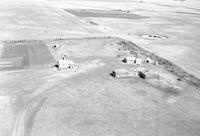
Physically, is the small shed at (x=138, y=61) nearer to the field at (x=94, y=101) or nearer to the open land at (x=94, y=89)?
the field at (x=94, y=101)

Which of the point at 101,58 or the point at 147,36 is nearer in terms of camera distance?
the point at 101,58

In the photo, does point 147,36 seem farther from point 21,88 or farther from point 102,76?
point 21,88

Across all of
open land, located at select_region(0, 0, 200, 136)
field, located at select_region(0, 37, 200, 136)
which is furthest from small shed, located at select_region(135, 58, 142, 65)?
open land, located at select_region(0, 0, 200, 136)

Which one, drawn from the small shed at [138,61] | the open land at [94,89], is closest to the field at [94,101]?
the open land at [94,89]

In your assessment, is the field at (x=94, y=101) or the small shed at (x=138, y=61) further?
the small shed at (x=138, y=61)

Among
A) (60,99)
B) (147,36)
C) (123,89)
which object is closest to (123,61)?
(123,89)

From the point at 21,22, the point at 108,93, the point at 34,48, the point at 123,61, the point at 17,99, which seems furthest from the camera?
the point at 21,22

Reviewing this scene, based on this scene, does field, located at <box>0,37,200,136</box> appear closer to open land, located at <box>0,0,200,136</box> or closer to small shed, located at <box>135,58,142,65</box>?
open land, located at <box>0,0,200,136</box>

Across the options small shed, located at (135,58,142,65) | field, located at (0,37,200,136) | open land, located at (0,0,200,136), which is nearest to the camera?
field, located at (0,37,200,136)

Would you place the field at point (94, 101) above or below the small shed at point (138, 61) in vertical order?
below

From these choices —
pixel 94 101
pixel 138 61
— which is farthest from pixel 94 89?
pixel 138 61

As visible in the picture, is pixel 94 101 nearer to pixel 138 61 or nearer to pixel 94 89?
pixel 94 89
